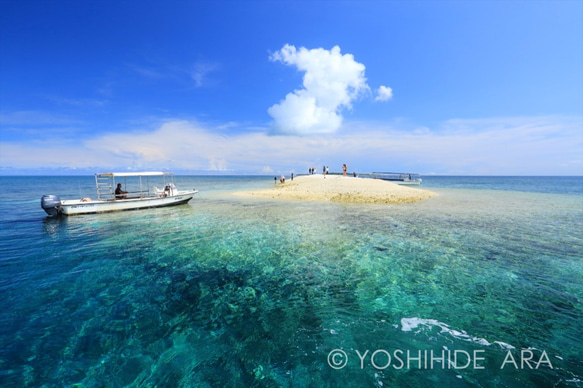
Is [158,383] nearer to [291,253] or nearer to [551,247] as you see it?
[291,253]

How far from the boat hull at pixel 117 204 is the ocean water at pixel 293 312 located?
10.5 metres

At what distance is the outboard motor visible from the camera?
2284 cm

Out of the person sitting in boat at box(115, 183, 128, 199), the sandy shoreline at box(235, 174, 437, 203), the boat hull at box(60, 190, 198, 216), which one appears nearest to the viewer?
the boat hull at box(60, 190, 198, 216)

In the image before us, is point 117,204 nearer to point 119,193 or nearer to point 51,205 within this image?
point 119,193

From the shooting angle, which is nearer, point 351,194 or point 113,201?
point 113,201

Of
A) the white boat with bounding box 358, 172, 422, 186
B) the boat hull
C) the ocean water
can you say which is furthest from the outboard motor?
the white boat with bounding box 358, 172, 422, 186

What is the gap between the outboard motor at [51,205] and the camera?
22844 mm

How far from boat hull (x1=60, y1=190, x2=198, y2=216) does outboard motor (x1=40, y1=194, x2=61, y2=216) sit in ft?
1.01

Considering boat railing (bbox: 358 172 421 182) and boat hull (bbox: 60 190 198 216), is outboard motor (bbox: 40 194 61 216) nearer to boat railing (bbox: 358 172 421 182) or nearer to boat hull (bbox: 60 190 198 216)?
boat hull (bbox: 60 190 198 216)

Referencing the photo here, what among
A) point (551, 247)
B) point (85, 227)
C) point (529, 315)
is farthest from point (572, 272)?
point (85, 227)

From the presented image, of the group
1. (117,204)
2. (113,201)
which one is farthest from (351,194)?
(113,201)

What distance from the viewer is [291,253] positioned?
12.9 m

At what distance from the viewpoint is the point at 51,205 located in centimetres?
2298

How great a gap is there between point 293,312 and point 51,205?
27.3 metres
